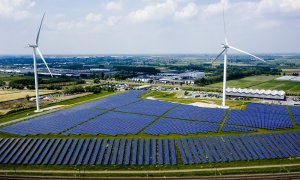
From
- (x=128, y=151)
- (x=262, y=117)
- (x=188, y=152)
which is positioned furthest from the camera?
(x=262, y=117)

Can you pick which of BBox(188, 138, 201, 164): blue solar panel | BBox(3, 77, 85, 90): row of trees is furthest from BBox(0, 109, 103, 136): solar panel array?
BBox(3, 77, 85, 90): row of trees

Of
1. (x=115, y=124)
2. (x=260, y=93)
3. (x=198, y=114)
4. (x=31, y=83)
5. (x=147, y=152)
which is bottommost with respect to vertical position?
(x=147, y=152)

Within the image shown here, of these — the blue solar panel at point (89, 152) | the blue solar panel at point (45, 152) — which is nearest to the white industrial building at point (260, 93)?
the blue solar panel at point (89, 152)

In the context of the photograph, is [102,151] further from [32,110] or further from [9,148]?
[32,110]

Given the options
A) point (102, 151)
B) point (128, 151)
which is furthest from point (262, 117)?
point (102, 151)

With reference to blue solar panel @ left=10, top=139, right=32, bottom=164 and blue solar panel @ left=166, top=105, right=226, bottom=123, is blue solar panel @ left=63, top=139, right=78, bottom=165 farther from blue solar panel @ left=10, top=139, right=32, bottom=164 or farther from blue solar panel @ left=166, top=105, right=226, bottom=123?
A: blue solar panel @ left=166, top=105, right=226, bottom=123

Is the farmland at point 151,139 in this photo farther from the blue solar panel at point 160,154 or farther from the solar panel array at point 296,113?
the solar panel array at point 296,113
